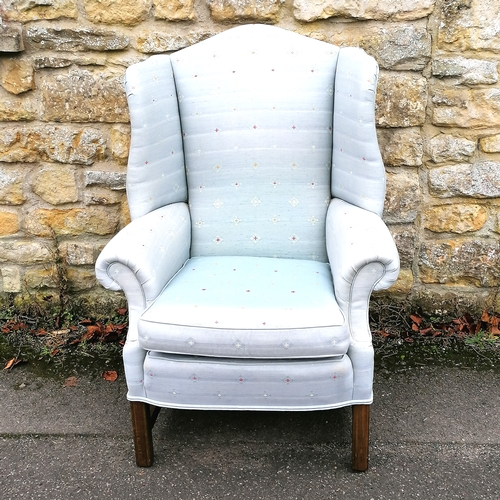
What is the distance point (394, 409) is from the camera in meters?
2.01

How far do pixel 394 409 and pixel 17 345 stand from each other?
1.66m

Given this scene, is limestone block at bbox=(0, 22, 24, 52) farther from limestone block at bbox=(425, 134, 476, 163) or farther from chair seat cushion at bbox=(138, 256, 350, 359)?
limestone block at bbox=(425, 134, 476, 163)

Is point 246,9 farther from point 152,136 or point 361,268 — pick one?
point 361,268

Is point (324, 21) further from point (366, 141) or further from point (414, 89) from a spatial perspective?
point (366, 141)

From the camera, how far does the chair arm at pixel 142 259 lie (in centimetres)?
162

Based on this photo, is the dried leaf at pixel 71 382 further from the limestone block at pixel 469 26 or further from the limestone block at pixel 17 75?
the limestone block at pixel 469 26

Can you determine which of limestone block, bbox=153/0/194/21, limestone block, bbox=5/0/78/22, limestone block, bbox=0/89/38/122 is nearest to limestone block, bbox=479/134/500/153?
limestone block, bbox=153/0/194/21

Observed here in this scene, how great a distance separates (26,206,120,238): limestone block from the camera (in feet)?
8.30

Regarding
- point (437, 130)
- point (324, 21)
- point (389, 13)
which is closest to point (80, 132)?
point (324, 21)

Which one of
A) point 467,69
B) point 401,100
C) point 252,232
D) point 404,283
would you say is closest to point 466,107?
point 467,69

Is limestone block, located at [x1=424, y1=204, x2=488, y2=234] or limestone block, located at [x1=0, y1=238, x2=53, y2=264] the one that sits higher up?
limestone block, located at [x1=424, y1=204, x2=488, y2=234]

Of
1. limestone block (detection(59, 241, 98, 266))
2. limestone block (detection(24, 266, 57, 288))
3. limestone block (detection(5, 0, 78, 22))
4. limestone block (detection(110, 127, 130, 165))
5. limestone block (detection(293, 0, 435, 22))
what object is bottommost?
limestone block (detection(24, 266, 57, 288))

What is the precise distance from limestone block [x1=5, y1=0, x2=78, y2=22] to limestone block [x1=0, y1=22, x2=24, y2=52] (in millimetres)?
38

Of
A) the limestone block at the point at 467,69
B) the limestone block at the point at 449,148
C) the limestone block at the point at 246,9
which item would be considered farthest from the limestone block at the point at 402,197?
the limestone block at the point at 246,9
